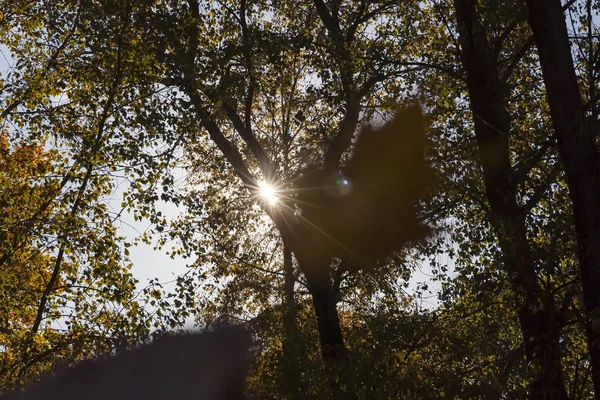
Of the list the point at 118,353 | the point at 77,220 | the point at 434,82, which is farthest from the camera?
the point at 434,82

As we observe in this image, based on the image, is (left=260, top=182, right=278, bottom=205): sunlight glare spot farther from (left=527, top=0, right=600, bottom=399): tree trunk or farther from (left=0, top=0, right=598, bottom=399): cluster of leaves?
(left=527, top=0, right=600, bottom=399): tree trunk

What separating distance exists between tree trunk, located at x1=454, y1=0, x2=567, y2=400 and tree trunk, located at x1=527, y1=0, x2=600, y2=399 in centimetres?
121

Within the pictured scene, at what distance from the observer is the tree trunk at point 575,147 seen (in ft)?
28.9

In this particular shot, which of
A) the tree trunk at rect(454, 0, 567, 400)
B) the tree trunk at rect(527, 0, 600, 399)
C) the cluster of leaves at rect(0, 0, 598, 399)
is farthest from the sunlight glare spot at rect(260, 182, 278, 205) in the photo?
the tree trunk at rect(527, 0, 600, 399)

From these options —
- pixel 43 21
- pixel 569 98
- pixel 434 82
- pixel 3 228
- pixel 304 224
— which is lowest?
pixel 569 98

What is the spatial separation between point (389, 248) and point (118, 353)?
6498mm

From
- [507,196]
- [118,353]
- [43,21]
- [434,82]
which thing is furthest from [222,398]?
[43,21]

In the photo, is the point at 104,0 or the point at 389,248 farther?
the point at 389,248

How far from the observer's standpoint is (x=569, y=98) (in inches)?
364

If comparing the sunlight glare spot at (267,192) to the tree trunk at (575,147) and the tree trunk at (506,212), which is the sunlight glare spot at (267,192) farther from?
the tree trunk at (575,147)

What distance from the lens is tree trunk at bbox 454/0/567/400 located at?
10.4 metres

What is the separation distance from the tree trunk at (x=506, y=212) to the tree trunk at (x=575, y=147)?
121 cm

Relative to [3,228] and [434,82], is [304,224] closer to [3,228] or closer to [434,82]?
[434,82]

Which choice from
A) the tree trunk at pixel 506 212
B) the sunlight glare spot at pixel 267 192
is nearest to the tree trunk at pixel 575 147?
the tree trunk at pixel 506 212
